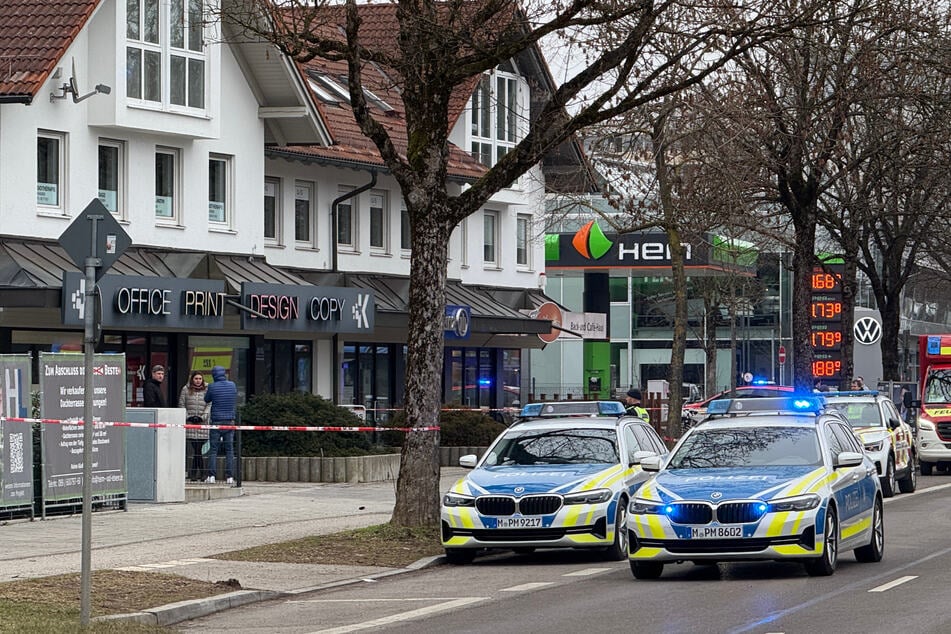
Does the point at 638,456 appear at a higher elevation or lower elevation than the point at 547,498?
higher

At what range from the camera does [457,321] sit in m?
39.4

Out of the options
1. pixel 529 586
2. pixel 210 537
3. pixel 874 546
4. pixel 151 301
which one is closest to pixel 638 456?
pixel 874 546

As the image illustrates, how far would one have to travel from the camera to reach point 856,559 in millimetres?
17094

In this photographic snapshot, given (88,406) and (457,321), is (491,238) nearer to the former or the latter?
(457,321)

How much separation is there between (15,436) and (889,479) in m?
14.1

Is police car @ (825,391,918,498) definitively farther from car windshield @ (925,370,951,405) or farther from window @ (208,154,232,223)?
window @ (208,154,232,223)

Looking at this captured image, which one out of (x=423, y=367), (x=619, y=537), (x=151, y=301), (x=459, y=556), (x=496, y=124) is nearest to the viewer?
(x=619, y=537)

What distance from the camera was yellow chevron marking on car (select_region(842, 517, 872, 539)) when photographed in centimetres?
1578

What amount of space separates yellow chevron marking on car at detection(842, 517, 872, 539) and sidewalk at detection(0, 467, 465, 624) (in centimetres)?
429

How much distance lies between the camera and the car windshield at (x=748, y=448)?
16.1 meters

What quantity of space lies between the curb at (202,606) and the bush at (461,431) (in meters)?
17.4

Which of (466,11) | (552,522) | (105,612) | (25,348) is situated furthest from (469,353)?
(105,612)

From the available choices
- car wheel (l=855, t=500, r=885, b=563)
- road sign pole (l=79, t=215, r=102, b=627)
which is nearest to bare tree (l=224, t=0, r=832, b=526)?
car wheel (l=855, t=500, r=885, b=563)

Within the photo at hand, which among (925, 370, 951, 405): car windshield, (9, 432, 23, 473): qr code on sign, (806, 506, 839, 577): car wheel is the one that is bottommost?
(806, 506, 839, 577): car wheel
